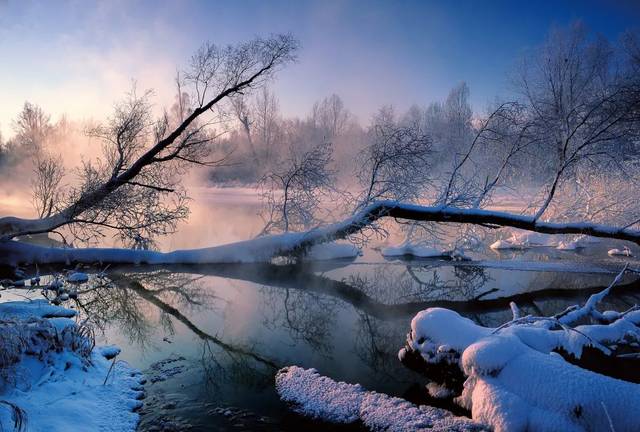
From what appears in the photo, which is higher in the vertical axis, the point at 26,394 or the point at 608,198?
the point at 608,198

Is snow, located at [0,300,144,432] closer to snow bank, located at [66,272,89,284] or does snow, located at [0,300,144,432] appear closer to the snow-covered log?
snow bank, located at [66,272,89,284]

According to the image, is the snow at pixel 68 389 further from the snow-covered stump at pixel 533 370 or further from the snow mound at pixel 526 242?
the snow mound at pixel 526 242

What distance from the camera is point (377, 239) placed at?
18.6 m

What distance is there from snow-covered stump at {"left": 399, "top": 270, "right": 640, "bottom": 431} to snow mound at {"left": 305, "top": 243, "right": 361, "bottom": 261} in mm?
8400

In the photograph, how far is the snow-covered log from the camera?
40.7 ft

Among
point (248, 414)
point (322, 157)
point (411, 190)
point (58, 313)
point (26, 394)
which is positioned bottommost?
point (248, 414)

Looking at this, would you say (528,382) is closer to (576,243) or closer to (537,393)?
(537,393)

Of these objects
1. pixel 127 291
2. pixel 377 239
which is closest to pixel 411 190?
pixel 377 239

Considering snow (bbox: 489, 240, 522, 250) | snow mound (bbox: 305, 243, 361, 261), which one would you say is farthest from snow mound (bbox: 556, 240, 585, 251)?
snow mound (bbox: 305, 243, 361, 261)

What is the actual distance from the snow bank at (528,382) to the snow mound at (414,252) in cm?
926

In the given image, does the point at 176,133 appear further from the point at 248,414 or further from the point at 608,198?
the point at 608,198

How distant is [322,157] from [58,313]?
33.5 feet

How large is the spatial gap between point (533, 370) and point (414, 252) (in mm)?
10951

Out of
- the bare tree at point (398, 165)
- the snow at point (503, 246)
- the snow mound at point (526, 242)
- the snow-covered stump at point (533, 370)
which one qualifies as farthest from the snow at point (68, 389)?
the snow mound at point (526, 242)
